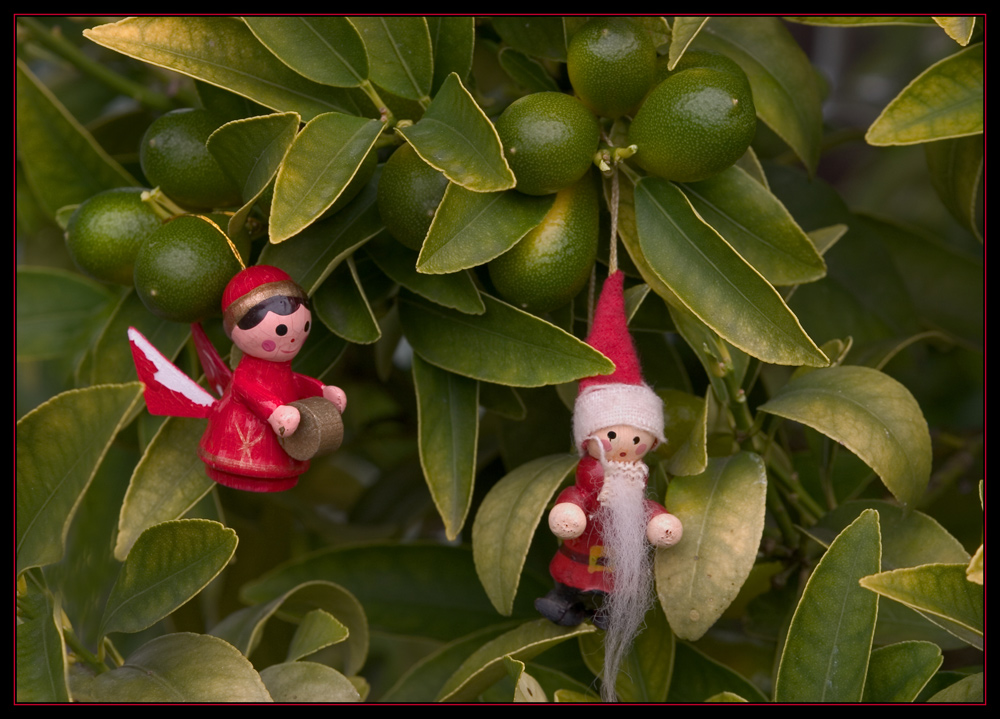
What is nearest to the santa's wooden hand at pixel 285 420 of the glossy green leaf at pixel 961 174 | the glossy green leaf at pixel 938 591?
the glossy green leaf at pixel 938 591

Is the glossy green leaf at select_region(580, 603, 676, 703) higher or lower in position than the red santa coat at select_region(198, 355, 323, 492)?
lower

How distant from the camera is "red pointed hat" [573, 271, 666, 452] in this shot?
712 millimetres

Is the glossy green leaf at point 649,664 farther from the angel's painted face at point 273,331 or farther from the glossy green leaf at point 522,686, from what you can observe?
the angel's painted face at point 273,331

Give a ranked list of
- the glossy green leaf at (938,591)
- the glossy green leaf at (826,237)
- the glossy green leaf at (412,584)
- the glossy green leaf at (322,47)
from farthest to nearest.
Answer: the glossy green leaf at (412,584), the glossy green leaf at (826,237), the glossy green leaf at (322,47), the glossy green leaf at (938,591)

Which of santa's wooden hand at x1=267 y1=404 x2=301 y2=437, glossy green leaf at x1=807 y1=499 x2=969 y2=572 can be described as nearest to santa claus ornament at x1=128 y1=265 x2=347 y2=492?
santa's wooden hand at x1=267 y1=404 x2=301 y2=437

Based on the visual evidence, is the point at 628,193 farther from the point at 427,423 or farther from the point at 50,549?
the point at 50,549

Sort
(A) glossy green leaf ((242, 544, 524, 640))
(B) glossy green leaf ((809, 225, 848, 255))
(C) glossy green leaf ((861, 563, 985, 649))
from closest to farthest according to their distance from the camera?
(C) glossy green leaf ((861, 563, 985, 649)) → (B) glossy green leaf ((809, 225, 848, 255)) → (A) glossy green leaf ((242, 544, 524, 640))

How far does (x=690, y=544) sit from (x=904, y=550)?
8.1 inches

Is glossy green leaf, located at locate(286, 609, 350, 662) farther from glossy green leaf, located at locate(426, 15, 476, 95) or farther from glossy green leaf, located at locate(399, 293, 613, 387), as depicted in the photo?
glossy green leaf, located at locate(426, 15, 476, 95)

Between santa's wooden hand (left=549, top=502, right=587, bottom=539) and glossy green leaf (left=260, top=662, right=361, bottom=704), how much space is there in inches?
8.3

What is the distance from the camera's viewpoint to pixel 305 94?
30.7 inches

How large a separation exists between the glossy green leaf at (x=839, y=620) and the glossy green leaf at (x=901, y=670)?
42mm

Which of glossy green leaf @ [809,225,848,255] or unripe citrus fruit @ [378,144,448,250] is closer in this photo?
unripe citrus fruit @ [378,144,448,250]

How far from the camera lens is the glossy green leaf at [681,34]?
2.27 ft
